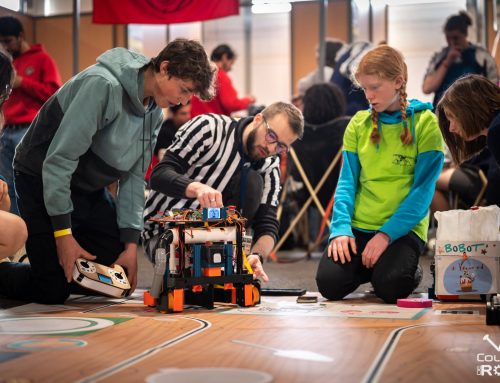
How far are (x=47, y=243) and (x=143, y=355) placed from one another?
1024 millimetres

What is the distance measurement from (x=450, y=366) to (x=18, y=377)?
0.83m

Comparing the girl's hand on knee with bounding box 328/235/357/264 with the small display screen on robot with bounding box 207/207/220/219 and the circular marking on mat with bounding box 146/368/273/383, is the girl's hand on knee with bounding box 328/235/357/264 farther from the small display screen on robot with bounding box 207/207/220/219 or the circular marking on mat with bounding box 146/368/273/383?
the circular marking on mat with bounding box 146/368/273/383

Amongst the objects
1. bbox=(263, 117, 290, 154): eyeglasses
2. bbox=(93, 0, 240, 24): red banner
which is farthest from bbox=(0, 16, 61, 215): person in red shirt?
bbox=(263, 117, 290, 154): eyeglasses

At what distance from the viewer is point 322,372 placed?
4.82 feet

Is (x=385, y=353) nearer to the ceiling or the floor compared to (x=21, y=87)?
nearer to the floor

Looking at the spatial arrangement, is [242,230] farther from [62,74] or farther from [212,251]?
[62,74]

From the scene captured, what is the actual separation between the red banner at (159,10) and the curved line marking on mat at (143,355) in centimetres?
345

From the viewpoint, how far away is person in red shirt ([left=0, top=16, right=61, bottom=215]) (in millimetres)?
3959

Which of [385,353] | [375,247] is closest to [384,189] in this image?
[375,247]

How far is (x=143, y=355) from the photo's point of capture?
1.64 m

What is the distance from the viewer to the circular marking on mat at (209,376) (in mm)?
1405

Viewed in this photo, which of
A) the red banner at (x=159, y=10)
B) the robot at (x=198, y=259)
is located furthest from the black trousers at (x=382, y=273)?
the red banner at (x=159, y=10)

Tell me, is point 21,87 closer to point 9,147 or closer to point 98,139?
point 9,147

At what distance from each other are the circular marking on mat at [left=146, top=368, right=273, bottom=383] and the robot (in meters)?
0.80
